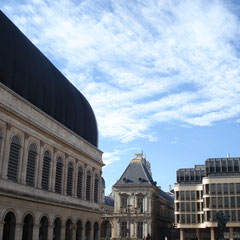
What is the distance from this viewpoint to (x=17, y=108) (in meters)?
39.5

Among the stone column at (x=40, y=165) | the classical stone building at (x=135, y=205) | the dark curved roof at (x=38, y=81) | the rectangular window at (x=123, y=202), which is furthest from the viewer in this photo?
the rectangular window at (x=123, y=202)

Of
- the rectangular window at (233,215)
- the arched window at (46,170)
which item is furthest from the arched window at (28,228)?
the rectangular window at (233,215)

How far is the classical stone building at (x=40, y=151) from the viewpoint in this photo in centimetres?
3806

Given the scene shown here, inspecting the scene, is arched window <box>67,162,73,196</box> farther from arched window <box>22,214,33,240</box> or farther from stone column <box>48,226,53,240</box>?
arched window <box>22,214,33,240</box>

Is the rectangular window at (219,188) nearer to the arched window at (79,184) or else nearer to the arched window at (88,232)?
the arched window at (88,232)

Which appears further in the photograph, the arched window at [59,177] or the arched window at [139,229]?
the arched window at [139,229]

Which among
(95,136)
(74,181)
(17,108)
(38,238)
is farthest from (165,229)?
(17,108)

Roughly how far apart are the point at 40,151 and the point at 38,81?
8.21m

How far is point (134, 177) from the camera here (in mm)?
98250

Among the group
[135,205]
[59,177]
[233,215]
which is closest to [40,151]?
[59,177]

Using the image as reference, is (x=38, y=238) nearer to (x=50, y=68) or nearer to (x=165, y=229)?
(x=50, y=68)

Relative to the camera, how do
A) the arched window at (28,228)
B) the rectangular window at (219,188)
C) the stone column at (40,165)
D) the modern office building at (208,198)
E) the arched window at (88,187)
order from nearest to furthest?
the arched window at (28,228)
the stone column at (40,165)
the arched window at (88,187)
the modern office building at (208,198)
the rectangular window at (219,188)

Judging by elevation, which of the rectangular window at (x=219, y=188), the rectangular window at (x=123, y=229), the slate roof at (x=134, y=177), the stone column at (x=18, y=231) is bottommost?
the stone column at (x=18, y=231)

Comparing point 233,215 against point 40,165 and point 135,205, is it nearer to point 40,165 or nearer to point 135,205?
point 135,205
